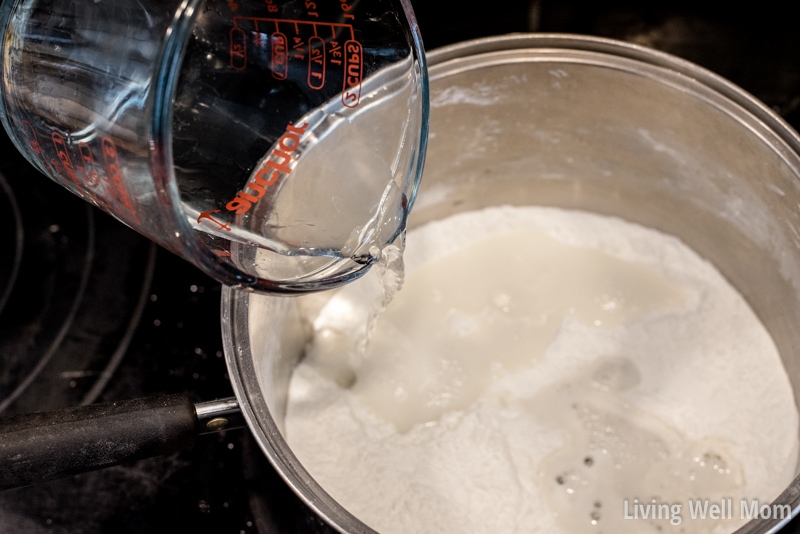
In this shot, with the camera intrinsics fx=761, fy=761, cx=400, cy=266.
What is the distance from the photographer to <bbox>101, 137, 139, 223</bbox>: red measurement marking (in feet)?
1.84

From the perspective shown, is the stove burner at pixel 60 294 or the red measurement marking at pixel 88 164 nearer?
the red measurement marking at pixel 88 164

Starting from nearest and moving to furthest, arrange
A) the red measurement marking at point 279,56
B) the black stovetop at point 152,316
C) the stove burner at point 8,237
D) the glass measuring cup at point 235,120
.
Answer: the glass measuring cup at point 235,120 < the red measurement marking at point 279,56 < the black stovetop at point 152,316 < the stove burner at point 8,237

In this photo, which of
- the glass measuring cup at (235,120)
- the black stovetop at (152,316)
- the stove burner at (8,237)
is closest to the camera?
the glass measuring cup at (235,120)

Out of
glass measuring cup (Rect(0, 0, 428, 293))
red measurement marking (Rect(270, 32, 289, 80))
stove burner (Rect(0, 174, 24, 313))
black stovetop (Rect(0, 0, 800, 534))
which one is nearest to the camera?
glass measuring cup (Rect(0, 0, 428, 293))

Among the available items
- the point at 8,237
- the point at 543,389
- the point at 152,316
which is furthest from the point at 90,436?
the point at 543,389

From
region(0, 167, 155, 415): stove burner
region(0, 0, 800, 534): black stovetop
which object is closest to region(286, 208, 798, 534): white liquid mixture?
region(0, 0, 800, 534): black stovetop

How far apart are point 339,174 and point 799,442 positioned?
0.62 m

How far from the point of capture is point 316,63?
26.7 inches

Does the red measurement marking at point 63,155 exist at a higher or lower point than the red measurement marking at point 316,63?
lower

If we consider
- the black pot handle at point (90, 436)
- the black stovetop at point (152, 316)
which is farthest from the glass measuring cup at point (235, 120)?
the black stovetop at point (152, 316)

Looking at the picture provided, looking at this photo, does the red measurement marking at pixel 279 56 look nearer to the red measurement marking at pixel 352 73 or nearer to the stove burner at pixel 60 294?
the red measurement marking at pixel 352 73

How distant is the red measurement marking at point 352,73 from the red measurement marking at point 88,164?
24 cm

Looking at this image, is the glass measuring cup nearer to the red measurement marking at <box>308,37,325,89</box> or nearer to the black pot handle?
the red measurement marking at <box>308,37,325,89</box>

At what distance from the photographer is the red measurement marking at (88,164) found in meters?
0.58
